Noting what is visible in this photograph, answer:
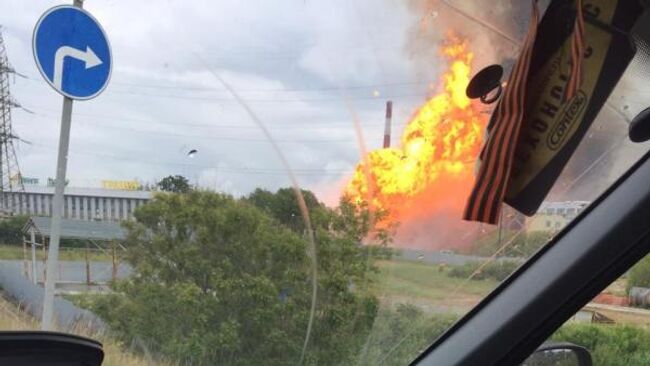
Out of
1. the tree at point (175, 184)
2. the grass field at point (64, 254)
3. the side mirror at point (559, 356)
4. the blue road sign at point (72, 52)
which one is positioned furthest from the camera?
the tree at point (175, 184)

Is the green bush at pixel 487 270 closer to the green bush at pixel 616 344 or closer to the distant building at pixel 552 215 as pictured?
the distant building at pixel 552 215

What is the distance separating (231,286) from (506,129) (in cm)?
147

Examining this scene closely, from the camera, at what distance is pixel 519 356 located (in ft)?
5.33

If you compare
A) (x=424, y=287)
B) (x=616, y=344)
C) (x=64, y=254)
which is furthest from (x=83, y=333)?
(x=616, y=344)

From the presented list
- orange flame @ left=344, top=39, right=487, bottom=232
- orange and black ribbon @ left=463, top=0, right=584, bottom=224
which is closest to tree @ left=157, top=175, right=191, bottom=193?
orange flame @ left=344, top=39, right=487, bottom=232

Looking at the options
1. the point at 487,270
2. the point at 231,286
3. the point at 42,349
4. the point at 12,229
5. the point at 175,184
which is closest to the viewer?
the point at 42,349

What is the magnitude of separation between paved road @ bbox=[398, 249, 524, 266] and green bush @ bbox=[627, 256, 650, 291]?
51 cm

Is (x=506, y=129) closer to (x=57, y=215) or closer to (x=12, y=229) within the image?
(x=57, y=215)

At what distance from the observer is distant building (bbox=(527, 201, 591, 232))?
1.90 meters

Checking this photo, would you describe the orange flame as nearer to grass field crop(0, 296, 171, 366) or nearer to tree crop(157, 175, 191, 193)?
tree crop(157, 175, 191, 193)

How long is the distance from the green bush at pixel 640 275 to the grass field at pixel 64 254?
1.89 meters

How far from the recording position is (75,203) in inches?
93.1

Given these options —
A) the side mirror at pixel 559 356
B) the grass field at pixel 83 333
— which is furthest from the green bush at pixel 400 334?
the grass field at pixel 83 333

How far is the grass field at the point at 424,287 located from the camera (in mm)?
2166
